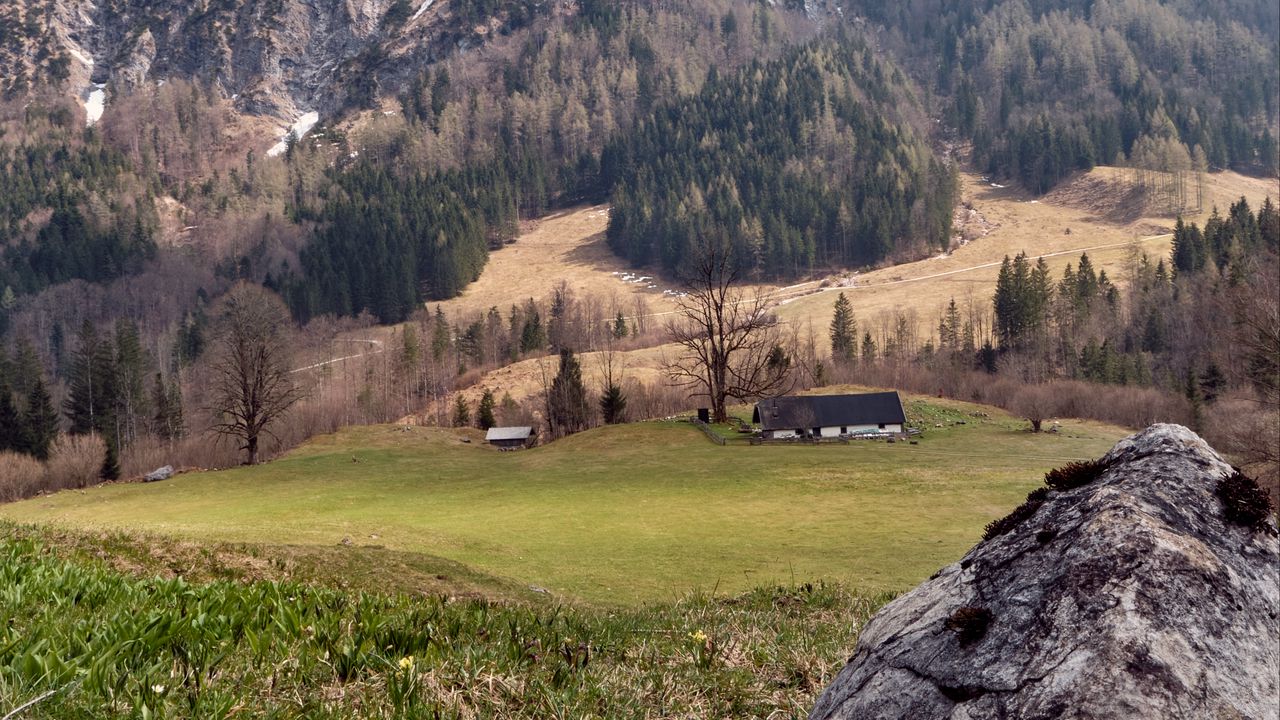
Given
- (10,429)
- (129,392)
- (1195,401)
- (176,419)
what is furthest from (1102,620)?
(129,392)

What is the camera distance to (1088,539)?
4.09 m

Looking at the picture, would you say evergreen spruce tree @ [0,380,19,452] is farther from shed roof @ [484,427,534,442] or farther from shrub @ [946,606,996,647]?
shrub @ [946,606,996,647]

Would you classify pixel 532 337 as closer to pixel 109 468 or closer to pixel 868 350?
pixel 868 350

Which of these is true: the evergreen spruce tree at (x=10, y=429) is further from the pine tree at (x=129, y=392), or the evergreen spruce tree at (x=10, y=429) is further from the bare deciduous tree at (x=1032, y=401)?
the bare deciduous tree at (x=1032, y=401)

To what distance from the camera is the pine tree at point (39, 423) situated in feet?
313

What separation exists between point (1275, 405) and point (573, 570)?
47650mm

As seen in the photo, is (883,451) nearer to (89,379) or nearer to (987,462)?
(987,462)

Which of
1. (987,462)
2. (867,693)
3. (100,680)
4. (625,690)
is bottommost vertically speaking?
(987,462)

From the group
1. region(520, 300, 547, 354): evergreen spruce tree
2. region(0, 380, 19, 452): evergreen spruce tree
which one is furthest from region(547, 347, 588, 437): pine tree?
region(0, 380, 19, 452): evergreen spruce tree

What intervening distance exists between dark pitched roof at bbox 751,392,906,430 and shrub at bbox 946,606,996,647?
62.6m

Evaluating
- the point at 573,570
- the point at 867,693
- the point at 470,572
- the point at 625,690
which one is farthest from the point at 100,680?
the point at 573,570

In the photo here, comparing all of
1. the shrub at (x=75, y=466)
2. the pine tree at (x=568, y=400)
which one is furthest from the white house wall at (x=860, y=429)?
the shrub at (x=75, y=466)

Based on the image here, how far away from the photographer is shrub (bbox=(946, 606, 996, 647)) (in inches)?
161

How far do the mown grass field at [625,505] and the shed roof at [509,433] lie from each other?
11580mm
